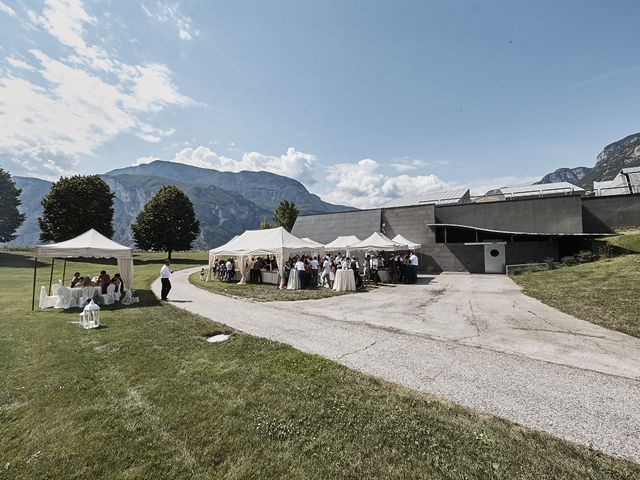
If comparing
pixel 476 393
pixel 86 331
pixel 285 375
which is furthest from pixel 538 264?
pixel 86 331

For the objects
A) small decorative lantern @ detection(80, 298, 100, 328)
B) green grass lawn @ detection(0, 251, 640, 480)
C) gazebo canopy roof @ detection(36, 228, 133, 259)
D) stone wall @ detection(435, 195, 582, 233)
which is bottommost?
green grass lawn @ detection(0, 251, 640, 480)

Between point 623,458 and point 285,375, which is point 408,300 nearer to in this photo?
point 285,375

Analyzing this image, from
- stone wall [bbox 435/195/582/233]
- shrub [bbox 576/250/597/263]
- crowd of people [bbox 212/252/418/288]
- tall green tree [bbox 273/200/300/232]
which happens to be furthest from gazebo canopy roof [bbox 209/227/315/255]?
tall green tree [bbox 273/200/300/232]

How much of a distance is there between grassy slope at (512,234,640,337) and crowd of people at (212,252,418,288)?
5957 millimetres

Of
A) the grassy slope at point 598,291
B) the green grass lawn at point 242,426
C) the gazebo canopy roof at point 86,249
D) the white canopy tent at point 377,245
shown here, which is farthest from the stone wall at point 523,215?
the green grass lawn at point 242,426

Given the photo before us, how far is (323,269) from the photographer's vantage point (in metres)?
17.0

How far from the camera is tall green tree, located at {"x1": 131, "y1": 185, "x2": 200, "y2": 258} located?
38.2m

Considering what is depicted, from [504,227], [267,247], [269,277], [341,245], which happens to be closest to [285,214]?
[341,245]

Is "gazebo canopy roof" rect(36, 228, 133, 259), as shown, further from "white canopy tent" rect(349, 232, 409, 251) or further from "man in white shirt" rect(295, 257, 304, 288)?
"white canopy tent" rect(349, 232, 409, 251)

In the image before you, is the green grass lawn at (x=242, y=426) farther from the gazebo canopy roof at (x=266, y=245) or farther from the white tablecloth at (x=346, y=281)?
the gazebo canopy roof at (x=266, y=245)

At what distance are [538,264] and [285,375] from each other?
21580mm

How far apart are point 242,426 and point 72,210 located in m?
44.4

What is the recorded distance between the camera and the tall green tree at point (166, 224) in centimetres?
3819

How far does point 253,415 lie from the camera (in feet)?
11.8
